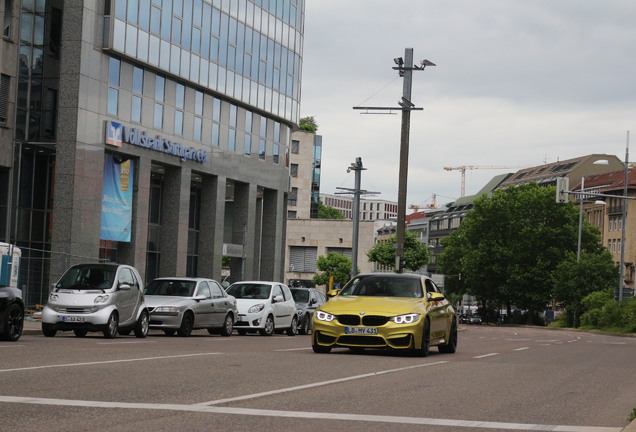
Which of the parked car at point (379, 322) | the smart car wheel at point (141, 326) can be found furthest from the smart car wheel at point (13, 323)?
the parked car at point (379, 322)

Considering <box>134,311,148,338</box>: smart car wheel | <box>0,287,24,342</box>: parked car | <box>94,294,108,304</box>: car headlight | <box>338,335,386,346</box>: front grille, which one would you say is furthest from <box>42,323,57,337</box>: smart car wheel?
<box>338,335,386,346</box>: front grille

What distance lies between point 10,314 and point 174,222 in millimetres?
29498

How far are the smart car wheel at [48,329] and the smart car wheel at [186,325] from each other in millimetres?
3702

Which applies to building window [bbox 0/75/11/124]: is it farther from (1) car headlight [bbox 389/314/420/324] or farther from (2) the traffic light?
(1) car headlight [bbox 389/314/420/324]

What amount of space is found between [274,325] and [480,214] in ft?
269

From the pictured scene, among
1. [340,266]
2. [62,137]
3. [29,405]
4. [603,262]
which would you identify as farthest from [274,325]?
[340,266]

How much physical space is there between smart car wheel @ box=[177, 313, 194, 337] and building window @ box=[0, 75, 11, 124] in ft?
51.4

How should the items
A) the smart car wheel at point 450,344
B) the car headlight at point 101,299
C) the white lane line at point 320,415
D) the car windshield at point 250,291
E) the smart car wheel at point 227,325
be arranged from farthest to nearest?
the car windshield at point 250,291 < the smart car wheel at point 227,325 < the car headlight at point 101,299 < the smart car wheel at point 450,344 < the white lane line at point 320,415

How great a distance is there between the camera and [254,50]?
191ft

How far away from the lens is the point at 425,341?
21.0 m

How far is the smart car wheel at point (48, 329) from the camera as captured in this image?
88.5 ft

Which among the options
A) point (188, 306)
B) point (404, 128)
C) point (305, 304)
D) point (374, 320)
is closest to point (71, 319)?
point (188, 306)

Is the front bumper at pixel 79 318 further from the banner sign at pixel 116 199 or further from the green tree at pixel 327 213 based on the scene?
the green tree at pixel 327 213

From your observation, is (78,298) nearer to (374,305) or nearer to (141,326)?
(141,326)
